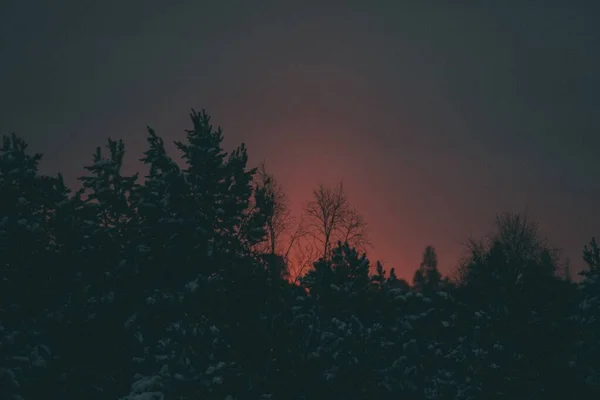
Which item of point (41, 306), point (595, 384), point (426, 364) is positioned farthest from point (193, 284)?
point (595, 384)

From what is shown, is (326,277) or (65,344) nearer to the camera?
(65,344)

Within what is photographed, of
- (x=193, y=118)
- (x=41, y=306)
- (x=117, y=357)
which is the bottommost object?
(x=117, y=357)

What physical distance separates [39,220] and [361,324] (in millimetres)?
13009

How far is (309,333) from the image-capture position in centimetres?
2191

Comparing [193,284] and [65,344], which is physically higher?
[193,284]

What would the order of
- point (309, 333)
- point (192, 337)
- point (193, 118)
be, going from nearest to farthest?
point (192, 337) → point (309, 333) → point (193, 118)

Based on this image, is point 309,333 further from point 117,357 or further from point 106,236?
point 106,236

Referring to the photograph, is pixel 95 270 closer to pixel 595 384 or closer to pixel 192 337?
pixel 192 337

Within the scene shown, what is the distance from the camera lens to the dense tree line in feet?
67.7

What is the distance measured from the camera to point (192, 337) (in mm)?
20578

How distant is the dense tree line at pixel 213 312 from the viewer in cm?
2064

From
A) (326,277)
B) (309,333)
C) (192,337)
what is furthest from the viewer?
(326,277)

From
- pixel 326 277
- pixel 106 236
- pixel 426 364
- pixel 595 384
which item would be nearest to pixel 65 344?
pixel 106 236

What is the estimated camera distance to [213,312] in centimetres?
2125
